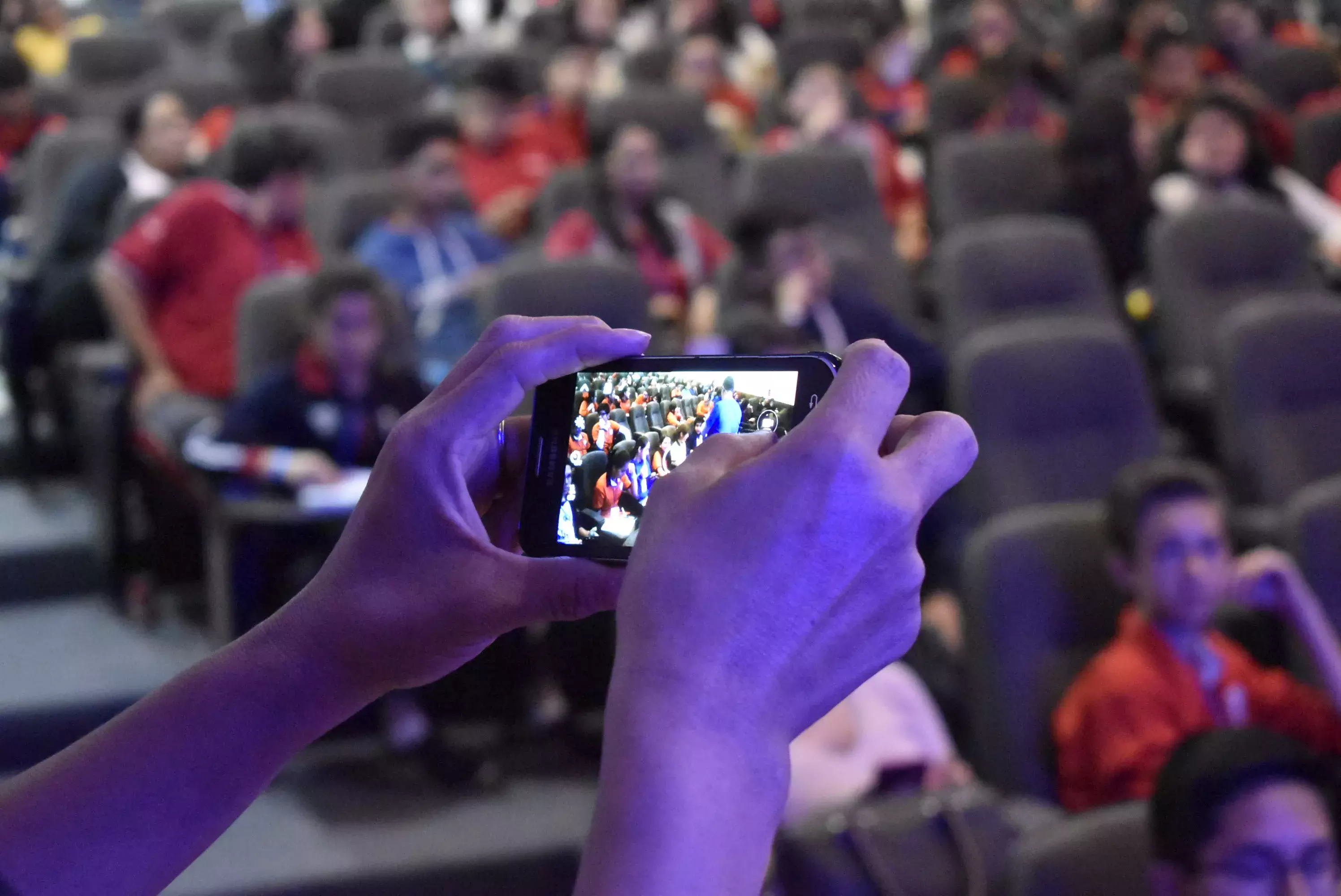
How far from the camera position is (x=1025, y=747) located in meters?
1.80

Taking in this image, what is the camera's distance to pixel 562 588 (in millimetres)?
519

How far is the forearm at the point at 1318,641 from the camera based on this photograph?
184 centimetres

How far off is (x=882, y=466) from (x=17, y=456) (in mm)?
3080


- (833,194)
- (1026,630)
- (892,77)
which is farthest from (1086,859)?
(892,77)

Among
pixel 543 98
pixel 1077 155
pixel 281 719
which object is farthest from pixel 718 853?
pixel 543 98

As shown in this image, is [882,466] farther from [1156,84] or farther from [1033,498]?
[1156,84]

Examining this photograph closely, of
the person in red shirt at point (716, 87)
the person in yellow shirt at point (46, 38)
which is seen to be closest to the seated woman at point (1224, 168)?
the person in red shirt at point (716, 87)

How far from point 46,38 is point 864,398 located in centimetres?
569

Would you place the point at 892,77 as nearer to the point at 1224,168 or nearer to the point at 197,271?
the point at 1224,168

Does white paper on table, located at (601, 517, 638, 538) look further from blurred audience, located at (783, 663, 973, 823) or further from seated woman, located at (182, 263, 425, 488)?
seated woman, located at (182, 263, 425, 488)

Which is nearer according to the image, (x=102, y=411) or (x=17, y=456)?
(x=102, y=411)

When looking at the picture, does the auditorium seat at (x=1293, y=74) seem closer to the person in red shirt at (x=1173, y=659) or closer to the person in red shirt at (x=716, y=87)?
the person in red shirt at (x=716, y=87)

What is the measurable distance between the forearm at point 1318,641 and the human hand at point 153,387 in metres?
1.94

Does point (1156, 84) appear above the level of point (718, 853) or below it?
below
